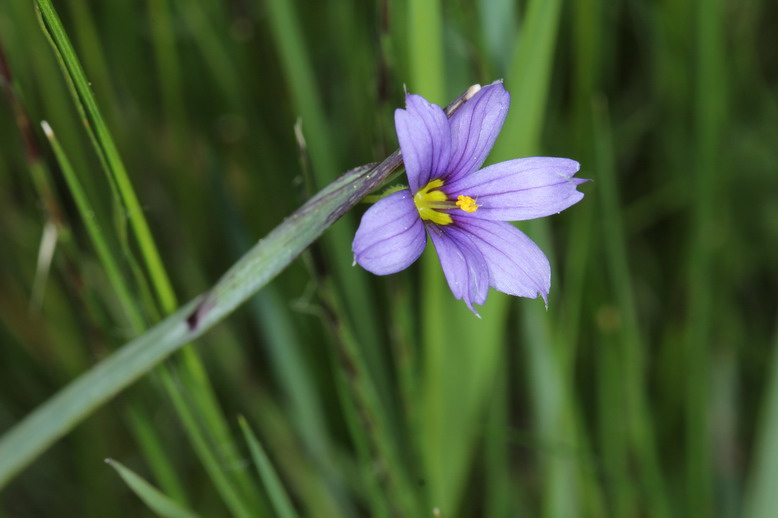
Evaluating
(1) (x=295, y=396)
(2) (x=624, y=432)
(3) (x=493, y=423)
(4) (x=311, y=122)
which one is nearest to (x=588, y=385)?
(2) (x=624, y=432)

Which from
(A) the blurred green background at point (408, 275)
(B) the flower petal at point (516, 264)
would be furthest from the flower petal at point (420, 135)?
(A) the blurred green background at point (408, 275)

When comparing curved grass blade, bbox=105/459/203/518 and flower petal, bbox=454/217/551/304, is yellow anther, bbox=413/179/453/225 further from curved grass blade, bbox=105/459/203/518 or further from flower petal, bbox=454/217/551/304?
curved grass blade, bbox=105/459/203/518

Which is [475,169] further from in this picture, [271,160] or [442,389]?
[271,160]

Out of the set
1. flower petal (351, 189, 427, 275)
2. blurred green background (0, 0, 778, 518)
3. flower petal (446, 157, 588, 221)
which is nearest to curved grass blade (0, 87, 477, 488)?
flower petal (351, 189, 427, 275)

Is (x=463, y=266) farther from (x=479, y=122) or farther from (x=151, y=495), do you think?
(x=151, y=495)

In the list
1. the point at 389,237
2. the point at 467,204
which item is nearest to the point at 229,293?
the point at 389,237

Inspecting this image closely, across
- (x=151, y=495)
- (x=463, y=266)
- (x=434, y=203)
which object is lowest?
(x=151, y=495)
